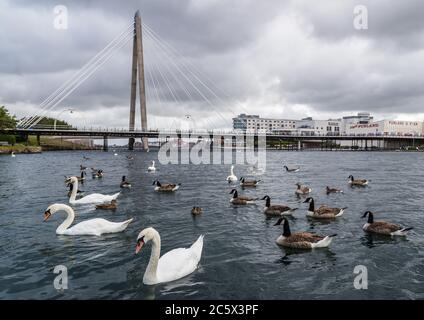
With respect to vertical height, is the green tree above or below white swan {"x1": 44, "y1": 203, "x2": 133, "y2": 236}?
above

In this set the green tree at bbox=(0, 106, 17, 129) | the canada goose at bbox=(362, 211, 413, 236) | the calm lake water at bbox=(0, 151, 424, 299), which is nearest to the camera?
the calm lake water at bbox=(0, 151, 424, 299)

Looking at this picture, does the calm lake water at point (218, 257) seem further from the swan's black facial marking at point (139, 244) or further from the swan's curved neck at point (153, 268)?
the swan's black facial marking at point (139, 244)

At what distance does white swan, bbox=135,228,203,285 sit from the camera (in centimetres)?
925

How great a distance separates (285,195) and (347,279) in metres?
15.2

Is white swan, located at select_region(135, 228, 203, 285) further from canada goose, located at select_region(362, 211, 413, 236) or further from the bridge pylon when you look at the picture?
the bridge pylon

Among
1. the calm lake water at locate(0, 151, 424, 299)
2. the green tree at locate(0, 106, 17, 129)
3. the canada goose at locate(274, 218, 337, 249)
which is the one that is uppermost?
the green tree at locate(0, 106, 17, 129)

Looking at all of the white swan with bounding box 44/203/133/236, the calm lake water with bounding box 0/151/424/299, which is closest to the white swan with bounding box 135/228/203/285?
the calm lake water with bounding box 0/151/424/299

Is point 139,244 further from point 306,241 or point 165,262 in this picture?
point 306,241

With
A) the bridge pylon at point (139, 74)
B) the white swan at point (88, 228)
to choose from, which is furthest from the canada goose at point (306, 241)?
the bridge pylon at point (139, 74)

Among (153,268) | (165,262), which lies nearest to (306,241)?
(165,262)

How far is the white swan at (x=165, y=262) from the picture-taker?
9.25 metres

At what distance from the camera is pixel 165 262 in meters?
9.98
